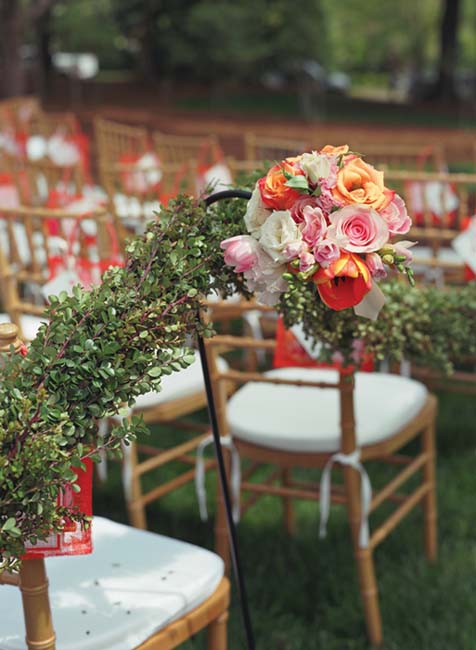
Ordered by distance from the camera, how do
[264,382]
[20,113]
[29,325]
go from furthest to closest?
[20,113], [29,325], [264,382]

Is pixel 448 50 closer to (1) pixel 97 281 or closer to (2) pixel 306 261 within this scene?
(1) pixel 97 281

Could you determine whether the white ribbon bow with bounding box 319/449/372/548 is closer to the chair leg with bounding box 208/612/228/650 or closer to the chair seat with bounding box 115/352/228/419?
the chair seat with bounding box 115/352/228/419

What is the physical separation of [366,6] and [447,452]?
29.8 meters

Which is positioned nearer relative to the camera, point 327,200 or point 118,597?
point 327,200

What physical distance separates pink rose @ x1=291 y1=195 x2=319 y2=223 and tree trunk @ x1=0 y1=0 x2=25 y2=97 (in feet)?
41.1

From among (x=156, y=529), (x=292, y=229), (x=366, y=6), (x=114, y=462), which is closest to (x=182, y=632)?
(x=292, y=229)

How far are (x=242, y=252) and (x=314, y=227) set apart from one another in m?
0.12

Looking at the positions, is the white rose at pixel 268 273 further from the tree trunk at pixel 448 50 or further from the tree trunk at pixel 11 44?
the tree trunk at pixel 448 50

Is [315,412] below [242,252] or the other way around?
below

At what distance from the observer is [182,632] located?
68.1 inches

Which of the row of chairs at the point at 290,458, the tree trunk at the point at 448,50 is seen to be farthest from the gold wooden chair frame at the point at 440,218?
the tree trunk at the point at 448,50

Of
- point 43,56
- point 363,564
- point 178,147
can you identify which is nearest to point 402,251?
point 363,564

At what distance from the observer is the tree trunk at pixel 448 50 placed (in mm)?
21500

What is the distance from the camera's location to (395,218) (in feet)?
4.64
